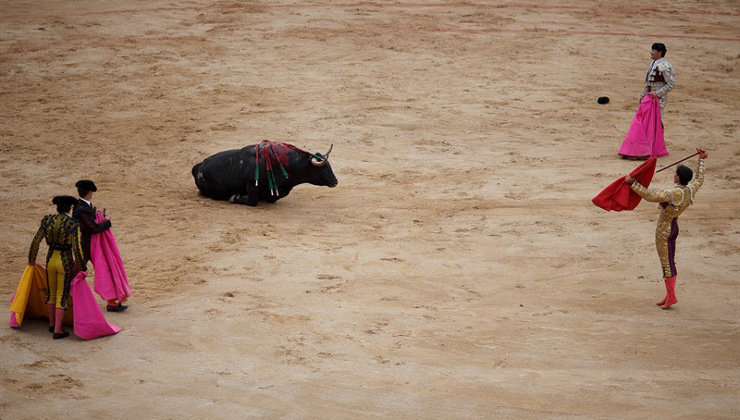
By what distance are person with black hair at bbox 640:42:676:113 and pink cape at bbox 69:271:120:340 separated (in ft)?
28.3

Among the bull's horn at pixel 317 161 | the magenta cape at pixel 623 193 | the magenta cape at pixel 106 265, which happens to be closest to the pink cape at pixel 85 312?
the magenta cape at pixel 106 265

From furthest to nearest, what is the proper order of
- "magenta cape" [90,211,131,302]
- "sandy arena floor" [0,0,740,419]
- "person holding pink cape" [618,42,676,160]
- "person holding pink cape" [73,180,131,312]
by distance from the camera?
"person holding pink cape" [618,42,676,160], "magenta cape" [90,211,131,302], "person holding pink cape" [73,180,131,312], "sandy arena floor" [0,0,740,419]

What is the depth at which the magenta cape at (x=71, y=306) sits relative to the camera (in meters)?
7.75

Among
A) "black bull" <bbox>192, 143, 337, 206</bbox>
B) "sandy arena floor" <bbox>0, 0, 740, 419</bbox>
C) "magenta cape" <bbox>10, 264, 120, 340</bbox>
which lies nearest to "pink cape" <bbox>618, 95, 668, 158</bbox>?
"sandy arena floor" <bbox>0, 0, 740, 419</bbox>

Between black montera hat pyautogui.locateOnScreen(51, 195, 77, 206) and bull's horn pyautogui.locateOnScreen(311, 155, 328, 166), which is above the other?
black montera hat pyautogui.locateOnScreen(51, 195, 77, 206)

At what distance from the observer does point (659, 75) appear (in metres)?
13.3

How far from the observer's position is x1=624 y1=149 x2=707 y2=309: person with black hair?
28.4 ft

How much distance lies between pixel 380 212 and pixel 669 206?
3.66 m

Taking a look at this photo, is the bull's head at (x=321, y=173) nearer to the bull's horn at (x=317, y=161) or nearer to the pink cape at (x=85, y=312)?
the bull's horn at (x=317, y=161)

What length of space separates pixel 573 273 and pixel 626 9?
1308cm

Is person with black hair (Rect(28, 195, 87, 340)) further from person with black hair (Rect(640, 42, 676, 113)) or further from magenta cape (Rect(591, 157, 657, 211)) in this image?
person with black hair (Rect(640, 42, 676, 113))

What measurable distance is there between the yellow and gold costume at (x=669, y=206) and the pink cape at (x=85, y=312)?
15.5ft

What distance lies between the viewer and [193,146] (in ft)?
44.0

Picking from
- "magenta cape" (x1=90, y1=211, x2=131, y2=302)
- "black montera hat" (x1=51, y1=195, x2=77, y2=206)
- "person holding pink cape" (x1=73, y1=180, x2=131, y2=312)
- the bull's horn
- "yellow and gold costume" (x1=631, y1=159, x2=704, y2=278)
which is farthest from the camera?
the bull's horn
